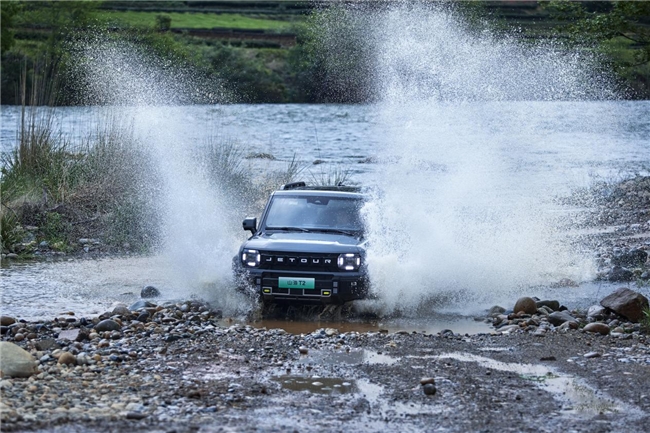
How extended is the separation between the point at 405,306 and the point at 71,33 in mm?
76078

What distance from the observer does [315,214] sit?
13.1m

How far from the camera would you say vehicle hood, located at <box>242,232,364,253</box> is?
1191 centimetres

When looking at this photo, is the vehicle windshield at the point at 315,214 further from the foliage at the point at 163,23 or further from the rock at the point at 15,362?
the foliage at the point at 163,23

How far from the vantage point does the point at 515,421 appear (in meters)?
7.37

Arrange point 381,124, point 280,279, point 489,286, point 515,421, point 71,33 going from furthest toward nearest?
point 71,33
point 381,124
point 489,286
point 280,279
point 515,421

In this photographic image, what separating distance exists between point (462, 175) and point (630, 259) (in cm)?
1576

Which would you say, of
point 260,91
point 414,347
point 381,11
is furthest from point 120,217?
point 260,91

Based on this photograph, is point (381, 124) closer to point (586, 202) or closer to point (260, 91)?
point (260, 91)

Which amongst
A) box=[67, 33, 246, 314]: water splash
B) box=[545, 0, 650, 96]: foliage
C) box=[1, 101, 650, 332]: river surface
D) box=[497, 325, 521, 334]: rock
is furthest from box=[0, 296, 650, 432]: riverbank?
box=[545, 0, 650, 96]: foliage

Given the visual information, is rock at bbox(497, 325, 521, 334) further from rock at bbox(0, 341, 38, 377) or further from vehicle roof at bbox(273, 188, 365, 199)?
rock at bbox(0, 341, 38, 377)

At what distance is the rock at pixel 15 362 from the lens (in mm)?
8516

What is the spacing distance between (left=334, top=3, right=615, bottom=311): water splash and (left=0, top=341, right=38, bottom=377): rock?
472 cm

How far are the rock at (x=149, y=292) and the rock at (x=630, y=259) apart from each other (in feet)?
25.1

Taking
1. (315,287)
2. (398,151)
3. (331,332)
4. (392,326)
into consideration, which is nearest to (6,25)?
(398,151)
